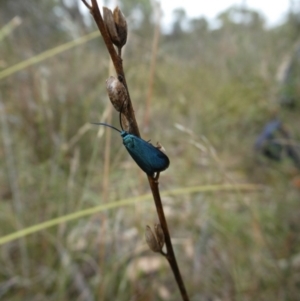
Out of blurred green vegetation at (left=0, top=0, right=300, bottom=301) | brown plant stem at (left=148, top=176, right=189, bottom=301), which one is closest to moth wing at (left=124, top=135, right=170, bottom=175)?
brown plant stem at (left=148, top=176, right=189, bottom=301)

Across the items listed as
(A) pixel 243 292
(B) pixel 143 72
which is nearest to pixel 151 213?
(A) pixel 243 292

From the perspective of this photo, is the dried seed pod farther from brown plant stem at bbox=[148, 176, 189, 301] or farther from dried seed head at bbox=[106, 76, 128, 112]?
dried seed head at bbox=[106, 76, 128, 112]

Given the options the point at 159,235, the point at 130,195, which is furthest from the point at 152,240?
the point at 130,195

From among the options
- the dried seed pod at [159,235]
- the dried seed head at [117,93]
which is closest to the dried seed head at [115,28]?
the dried seed head at [117,93]

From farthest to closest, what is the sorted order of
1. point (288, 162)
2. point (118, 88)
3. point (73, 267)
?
1. point (288, 162)
2. point (73, 267)
3. point (118, 88)

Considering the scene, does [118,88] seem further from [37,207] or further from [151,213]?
[151,213]

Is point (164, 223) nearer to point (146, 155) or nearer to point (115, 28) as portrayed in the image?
point (146, 155)
